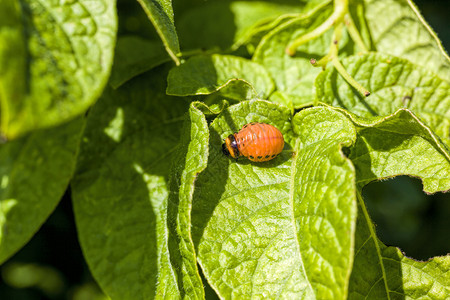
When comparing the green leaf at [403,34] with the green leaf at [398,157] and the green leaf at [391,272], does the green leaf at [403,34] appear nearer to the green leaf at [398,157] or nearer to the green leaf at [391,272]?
the green leaf at [398,157]

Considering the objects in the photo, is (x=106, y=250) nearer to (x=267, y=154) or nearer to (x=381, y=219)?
(x=267, y=154)

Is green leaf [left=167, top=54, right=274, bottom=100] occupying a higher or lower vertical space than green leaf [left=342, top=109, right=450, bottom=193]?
higher

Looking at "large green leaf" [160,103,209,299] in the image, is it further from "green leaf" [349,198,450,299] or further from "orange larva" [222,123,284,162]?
"green leaf" [349,198,450,299]

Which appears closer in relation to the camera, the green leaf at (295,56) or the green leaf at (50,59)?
the green leaf at (50,59)

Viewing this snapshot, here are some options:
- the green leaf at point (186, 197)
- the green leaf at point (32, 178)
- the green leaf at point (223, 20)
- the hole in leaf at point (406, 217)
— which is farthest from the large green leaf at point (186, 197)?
the hole in leaf at point (406, 217)

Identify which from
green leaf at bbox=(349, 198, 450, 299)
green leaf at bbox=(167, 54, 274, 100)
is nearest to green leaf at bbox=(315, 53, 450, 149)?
green leaf at bbox=(167, 54, 274, 100)

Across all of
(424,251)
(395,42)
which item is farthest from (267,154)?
(424,251)
